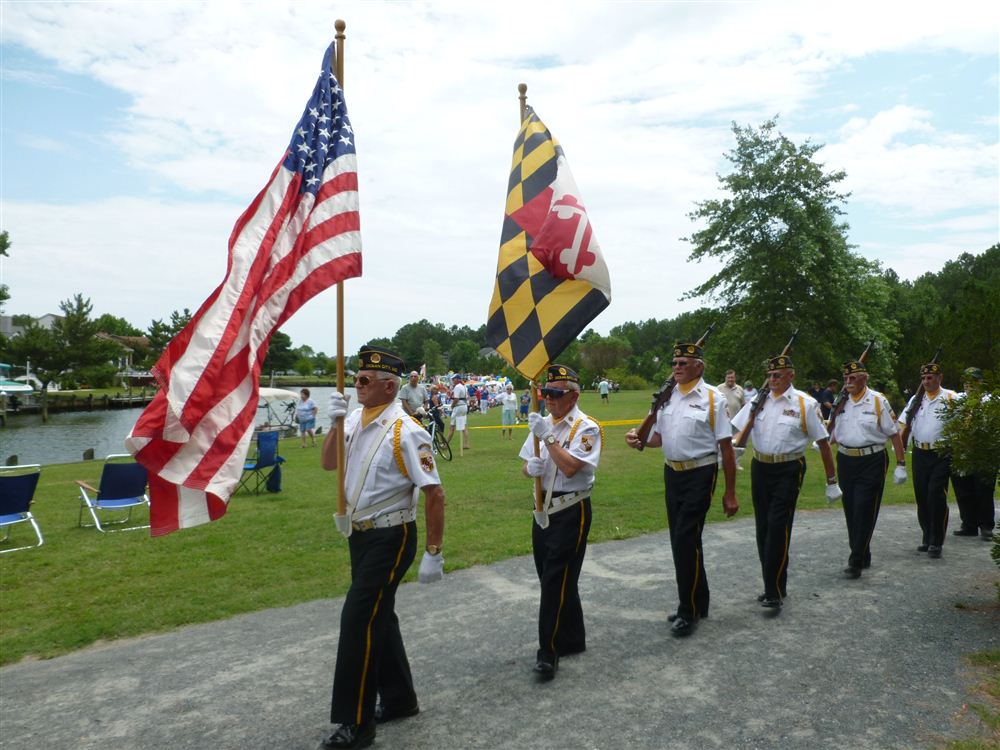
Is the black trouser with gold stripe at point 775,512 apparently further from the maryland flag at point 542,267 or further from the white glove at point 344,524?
the white glove at point 344,524

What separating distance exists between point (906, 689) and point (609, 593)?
2694 mm

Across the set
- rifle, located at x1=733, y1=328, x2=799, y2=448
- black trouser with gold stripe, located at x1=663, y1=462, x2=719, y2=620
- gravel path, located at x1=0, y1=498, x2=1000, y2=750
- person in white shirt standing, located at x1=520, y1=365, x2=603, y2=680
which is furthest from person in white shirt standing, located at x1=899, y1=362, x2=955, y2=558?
person in white shirt standing, located at x1=520, y1=365, x2=603, y2=680

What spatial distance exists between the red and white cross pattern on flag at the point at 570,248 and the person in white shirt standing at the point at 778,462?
276cm

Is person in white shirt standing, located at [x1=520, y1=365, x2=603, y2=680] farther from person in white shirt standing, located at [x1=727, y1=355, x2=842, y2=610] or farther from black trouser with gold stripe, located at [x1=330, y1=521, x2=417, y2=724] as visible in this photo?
person in white shirt standing, located at [x1=727, y1=355, x2=842, y2=610]

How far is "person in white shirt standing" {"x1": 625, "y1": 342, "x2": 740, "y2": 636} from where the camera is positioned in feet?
18.7

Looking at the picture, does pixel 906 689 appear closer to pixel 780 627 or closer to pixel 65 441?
pixel 780 627

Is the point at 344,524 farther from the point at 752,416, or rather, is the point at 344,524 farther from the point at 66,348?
the point at 66,348

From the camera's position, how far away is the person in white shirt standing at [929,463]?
797cm

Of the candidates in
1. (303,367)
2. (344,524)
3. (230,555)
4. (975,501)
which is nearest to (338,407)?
(344,524)

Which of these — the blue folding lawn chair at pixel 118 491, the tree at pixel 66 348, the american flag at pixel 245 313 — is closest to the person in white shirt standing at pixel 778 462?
the american flag at pixel 245 313

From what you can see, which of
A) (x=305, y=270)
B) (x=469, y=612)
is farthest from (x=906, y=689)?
(x=305, y=270)

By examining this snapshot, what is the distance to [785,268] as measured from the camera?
26.0 metres

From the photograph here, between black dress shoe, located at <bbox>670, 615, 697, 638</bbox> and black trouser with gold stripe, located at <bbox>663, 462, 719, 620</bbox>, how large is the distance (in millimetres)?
39

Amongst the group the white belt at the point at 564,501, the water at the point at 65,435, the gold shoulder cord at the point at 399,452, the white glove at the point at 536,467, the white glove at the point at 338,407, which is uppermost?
the white glove at the point at 338,407
